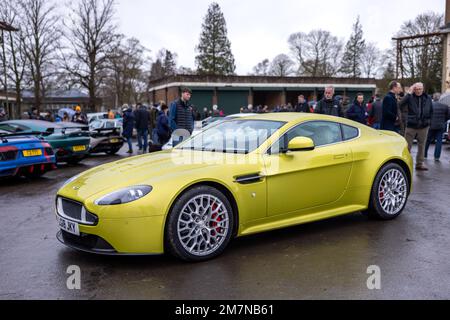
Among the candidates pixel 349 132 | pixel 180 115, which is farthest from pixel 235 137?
pixel 180 115

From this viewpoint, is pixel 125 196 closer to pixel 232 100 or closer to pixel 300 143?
pixel 300 143

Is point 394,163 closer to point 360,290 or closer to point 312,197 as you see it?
point 312,197

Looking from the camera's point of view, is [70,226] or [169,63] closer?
[70,226]

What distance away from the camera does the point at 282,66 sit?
2975 inches

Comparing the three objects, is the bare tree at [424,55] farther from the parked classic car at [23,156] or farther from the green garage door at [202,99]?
the parked classic car at [23,156]

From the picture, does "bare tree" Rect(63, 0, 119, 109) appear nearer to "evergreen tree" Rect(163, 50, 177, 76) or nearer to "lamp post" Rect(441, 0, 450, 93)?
"lamp post" Rect(441, 0, 450, 93)

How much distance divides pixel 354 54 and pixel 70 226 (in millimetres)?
62704

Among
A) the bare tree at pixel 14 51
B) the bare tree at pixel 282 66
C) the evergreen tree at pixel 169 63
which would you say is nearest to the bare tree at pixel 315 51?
the bare tree at pixel 282 66

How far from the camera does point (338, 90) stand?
50906 millimetres

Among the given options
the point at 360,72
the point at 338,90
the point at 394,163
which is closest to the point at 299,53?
the point at 360,72

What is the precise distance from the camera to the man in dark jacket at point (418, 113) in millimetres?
9703

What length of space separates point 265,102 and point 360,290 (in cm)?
5000

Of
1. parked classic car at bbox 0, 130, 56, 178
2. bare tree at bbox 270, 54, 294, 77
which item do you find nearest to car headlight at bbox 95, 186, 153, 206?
parked classic car at bbox 0, 130, 56, 178

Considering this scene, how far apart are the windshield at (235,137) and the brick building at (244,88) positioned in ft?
127
